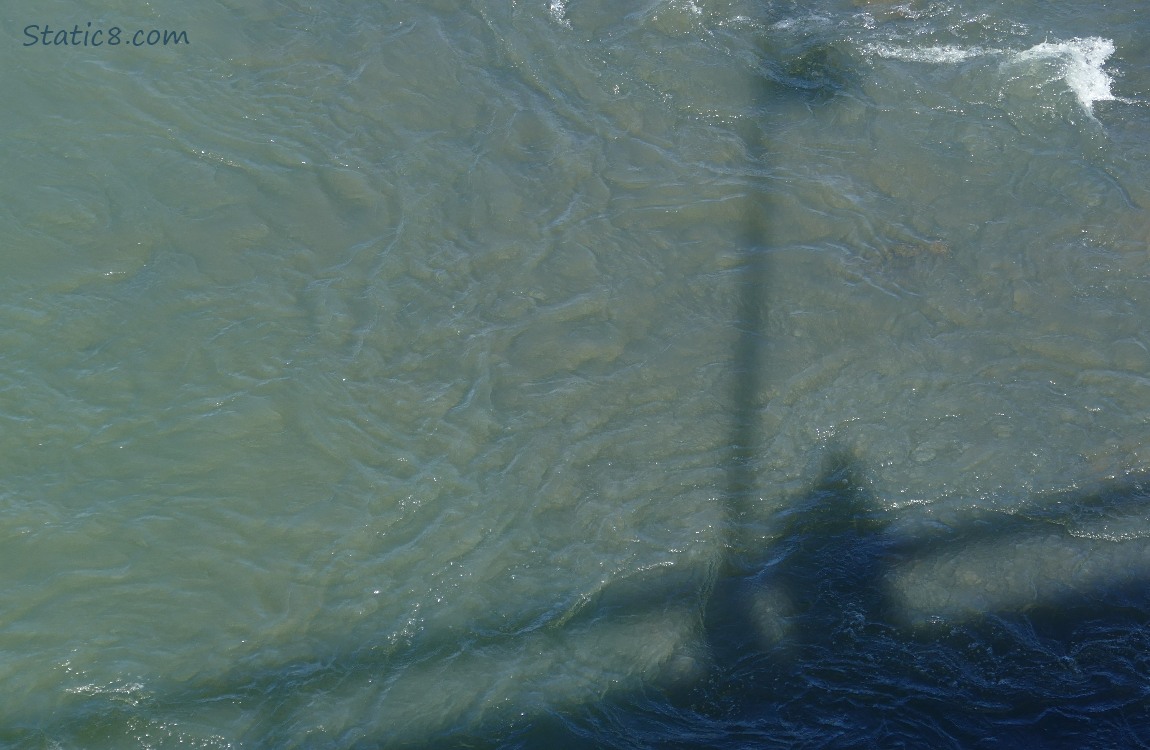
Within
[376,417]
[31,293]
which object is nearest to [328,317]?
[376,417]

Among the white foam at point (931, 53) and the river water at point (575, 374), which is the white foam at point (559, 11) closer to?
the river water at point (575, 374)

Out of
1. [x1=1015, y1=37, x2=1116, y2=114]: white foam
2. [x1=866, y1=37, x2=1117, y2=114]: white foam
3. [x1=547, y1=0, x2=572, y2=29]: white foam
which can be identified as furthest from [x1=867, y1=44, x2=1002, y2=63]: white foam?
[x1=547, y1=0, x2=572, y2=29]: white foam

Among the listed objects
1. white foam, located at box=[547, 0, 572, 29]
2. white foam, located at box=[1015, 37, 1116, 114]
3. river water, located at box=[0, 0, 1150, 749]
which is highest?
white foam, located at box=[547, 0, 572, 29]

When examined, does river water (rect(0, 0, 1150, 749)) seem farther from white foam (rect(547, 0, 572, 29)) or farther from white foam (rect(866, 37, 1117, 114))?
white foam (rect(547, 0, 572, 29))

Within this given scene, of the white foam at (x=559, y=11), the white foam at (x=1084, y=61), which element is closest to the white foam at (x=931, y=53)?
the white foam at (x=1084, y=61)

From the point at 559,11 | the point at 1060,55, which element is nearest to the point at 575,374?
the point at 559,11

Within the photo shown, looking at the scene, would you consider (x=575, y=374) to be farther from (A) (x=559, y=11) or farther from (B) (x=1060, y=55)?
(B) (x=1060, y=55)

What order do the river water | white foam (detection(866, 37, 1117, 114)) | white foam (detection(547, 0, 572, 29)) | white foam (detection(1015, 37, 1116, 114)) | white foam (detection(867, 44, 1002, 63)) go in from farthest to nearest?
white foam (detection(547, 0, 572, 29)), white foam (detection(867, 44, 1002, 63)), white foam (detection(866, 37, 1117, 114)), white foam (detection(1015, 37, 1116, 114)), the river water
